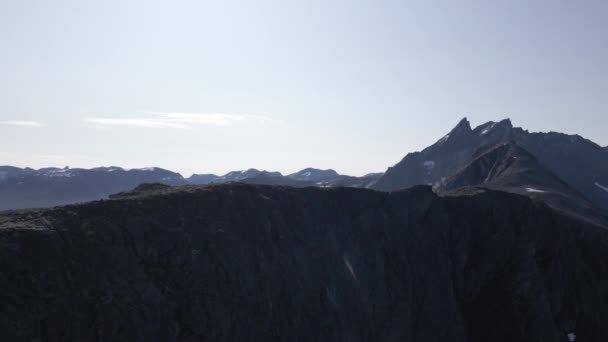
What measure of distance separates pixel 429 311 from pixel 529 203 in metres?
27.5

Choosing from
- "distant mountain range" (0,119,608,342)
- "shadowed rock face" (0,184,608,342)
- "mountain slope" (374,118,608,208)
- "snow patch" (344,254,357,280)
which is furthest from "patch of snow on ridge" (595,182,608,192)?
"snow patch" (344,254,357,280)

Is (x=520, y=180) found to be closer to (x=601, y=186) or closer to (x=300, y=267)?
(x=300, y=267)

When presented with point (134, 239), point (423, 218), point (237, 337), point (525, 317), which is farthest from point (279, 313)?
point (525, 317)

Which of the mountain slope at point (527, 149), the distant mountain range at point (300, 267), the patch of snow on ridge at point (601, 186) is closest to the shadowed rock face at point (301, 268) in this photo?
the distant mountain range at point (300, 267)

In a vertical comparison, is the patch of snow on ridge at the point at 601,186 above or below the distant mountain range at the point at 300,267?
above

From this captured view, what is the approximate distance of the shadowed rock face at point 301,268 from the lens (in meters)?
27.5

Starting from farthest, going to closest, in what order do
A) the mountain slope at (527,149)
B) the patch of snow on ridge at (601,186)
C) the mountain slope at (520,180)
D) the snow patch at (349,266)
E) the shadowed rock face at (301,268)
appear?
1. the mountain slope at (527,149)
2. the patch of snow on ridge at (601,186)
3. the mountain slope at (520,180)
4. the snow patch at (349,266)
5. the shadowed rock face at (301,268)

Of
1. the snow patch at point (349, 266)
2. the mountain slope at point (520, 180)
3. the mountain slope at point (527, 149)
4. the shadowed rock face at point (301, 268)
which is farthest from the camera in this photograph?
the mountain slope at point (527, 149)

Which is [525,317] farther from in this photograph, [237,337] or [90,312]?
[90,312]

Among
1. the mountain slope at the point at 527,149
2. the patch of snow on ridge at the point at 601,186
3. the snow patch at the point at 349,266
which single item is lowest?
the snow patch at the point at 349,266

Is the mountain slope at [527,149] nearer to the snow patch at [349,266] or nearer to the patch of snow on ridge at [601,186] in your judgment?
the patch of snow on ridge at [601,186]

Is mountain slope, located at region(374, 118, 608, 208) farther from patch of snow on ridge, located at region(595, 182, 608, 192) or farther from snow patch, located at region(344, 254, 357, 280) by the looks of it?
snow patch, located at region(344, 254, 357, 280)

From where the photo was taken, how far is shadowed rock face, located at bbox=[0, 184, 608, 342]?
2747cm

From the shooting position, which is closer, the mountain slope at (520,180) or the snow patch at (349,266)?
the snow patch at (349,266)
